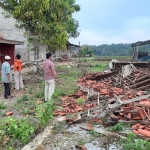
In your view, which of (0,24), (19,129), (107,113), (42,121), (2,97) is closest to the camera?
(19,129)

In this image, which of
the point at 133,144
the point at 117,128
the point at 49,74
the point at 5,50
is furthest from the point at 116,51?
the point at 133,144

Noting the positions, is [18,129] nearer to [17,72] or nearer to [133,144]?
[133,144]

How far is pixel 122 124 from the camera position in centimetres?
540

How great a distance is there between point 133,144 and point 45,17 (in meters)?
13.1

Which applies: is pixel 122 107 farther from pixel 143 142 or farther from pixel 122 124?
pixel 143 142

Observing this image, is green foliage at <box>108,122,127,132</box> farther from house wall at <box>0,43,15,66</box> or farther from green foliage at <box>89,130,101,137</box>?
house wall at <box>0,43,15,66</box>

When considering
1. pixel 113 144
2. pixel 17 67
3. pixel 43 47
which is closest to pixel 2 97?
pixel 17 67

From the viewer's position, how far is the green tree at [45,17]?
1445 centimetres

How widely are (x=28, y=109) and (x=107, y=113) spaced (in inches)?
109

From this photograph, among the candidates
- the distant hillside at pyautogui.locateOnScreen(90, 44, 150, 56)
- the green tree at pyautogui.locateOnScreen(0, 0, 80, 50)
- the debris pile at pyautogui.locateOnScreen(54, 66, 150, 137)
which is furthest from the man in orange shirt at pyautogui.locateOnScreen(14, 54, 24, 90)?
the distant hillside at pyautogui.locateOnScreen(90, 44, 150, 56)

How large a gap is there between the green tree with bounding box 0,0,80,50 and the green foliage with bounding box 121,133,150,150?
38.1ft

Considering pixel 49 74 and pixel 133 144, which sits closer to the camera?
pixel 133 144

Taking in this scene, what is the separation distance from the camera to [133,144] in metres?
4.15

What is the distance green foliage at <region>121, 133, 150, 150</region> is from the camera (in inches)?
158
